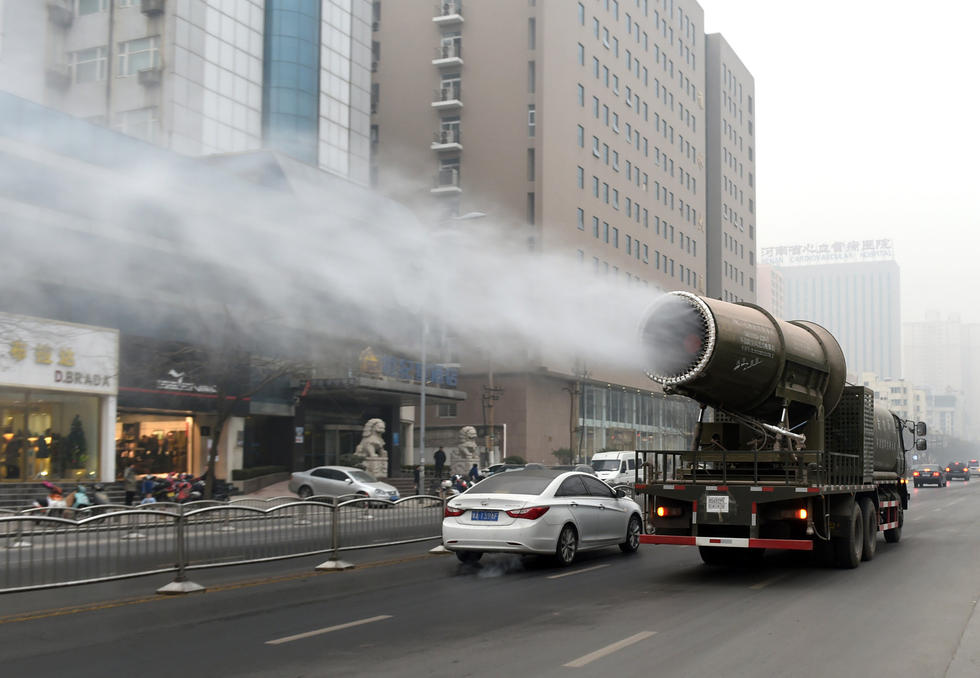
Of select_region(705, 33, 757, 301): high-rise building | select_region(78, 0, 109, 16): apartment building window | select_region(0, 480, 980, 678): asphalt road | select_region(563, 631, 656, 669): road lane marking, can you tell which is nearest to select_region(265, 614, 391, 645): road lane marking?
select_region(0, 480, 980, 678): asphalt road

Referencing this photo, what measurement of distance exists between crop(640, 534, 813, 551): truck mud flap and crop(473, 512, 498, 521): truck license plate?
2.15m

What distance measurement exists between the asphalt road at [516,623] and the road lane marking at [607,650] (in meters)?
→ 0.02

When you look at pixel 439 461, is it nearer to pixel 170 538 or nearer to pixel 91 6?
pixel 91 6

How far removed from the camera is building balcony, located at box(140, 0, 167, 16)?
38.1m

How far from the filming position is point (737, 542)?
481 inches

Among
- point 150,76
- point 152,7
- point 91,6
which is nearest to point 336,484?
point 91,6

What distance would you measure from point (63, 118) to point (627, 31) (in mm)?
50232

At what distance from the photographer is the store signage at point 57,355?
28.3 m

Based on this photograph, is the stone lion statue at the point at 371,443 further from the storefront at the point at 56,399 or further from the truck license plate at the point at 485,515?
the truck license plate at the point at 485,515

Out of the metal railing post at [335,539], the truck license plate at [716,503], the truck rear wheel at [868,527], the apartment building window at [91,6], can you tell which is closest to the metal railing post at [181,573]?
the metal railing post at [335,539]

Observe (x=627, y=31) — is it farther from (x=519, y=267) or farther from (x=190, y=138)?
(x=519, y=267)

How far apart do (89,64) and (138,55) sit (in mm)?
7337

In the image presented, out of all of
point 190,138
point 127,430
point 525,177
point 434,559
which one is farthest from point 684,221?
point 434,559

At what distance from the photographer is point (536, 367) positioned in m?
56.7
